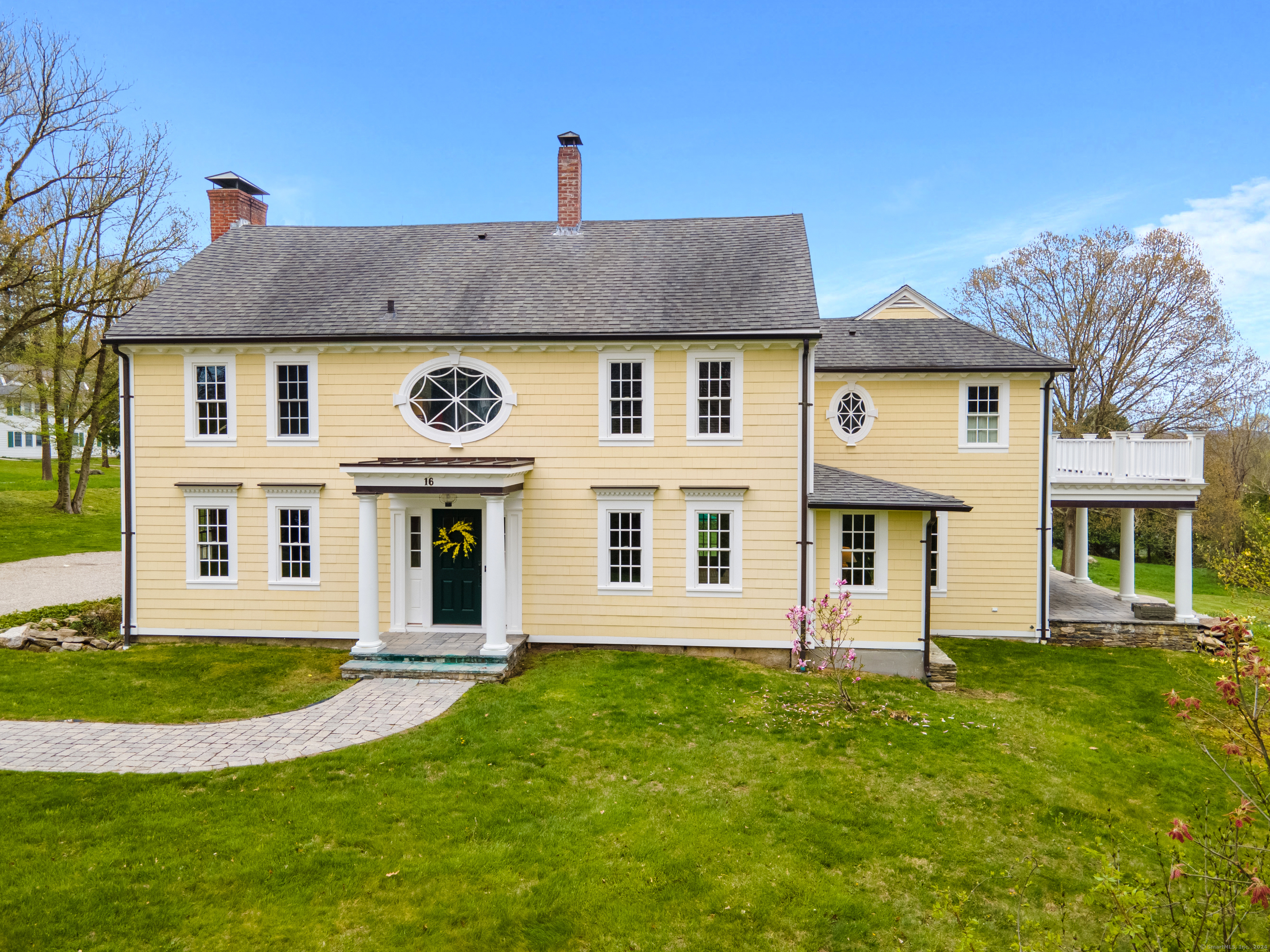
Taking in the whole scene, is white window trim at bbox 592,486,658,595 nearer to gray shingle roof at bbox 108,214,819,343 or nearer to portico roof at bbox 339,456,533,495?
portico roof at bbox 339,456,533,495

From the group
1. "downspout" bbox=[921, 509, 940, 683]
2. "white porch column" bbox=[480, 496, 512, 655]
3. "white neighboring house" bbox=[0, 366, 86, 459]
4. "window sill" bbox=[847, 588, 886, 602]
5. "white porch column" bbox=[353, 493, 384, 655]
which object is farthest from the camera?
"white neighboring house" bbox=[0, 366, 86, 459]

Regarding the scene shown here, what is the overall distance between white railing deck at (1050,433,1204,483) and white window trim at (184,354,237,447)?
18184 mm

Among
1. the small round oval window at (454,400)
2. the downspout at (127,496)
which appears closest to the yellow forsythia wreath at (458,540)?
the small round oval window at (454,400)

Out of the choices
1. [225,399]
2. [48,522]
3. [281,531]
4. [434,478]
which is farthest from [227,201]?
[48,522]

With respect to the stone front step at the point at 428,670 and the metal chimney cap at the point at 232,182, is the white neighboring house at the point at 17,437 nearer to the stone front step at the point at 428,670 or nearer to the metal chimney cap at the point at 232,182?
the metal chimney cap at the point at 232,182

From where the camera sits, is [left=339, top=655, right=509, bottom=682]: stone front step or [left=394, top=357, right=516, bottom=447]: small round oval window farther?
[left=394, top=357, right=516, bottom=447]: small round oval window

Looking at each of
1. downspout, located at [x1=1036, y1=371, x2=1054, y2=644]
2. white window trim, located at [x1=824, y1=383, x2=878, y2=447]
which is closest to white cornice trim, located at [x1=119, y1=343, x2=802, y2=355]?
white window trim, located at [x1=824, y1=383, x2=878, y2=447]

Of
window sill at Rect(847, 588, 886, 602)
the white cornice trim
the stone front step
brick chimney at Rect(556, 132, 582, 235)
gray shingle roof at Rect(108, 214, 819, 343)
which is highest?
brick chimney at Rect(556, 132, 582, 235)

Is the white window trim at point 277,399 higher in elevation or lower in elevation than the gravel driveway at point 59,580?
higher

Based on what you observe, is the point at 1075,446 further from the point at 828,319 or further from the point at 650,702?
the point at 650,702

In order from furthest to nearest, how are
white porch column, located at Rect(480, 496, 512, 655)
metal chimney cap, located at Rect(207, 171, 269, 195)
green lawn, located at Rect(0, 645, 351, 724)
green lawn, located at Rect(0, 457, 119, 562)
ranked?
green lawn, located at Rect(0, 457, 119, 562) < metal chimney cap, located at Rect(207, 171, 269, 195) < white porch column, located at Rect(480, 496, 512, 655) < green lawn, located at Rect(0, 645, 351, 724)

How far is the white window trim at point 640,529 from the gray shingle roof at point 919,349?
20.5 feet

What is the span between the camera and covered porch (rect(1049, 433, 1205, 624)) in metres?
16.3

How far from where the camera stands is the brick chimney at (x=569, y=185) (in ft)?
54.4
